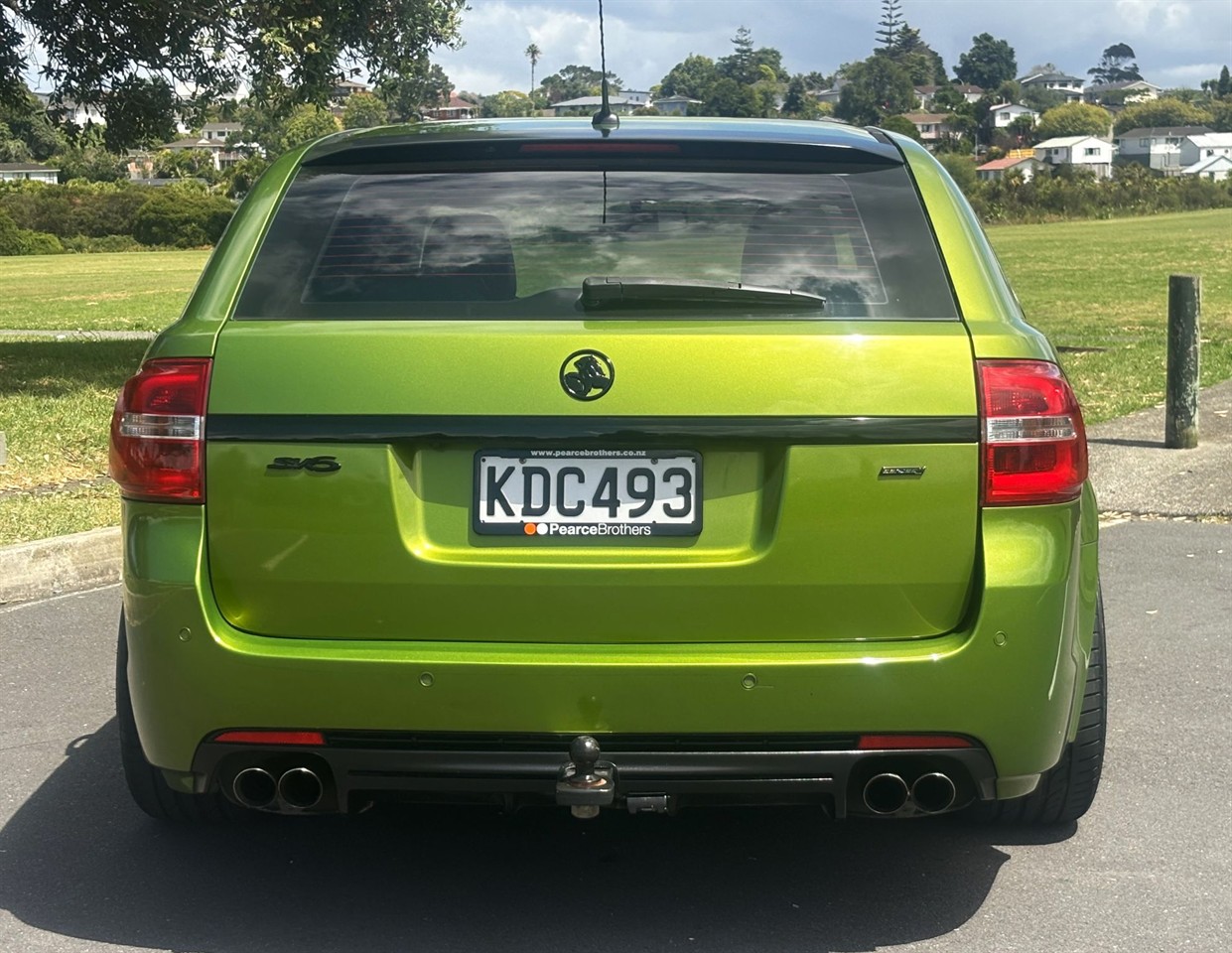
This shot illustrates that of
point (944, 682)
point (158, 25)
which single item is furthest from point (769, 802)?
point (158, 25)

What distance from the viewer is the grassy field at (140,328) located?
9664mm

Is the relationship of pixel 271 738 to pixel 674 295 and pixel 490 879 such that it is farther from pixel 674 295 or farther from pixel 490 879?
pixel 674 295

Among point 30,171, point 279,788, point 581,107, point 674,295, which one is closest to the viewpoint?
point 674,295

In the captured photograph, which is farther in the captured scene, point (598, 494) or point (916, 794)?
point (916, 794)

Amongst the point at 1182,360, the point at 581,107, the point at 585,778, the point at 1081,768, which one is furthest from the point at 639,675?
the point at 1182,360

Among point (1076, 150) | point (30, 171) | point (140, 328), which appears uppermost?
point (140, 328)

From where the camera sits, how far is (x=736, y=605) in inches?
131

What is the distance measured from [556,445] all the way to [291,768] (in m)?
0.85

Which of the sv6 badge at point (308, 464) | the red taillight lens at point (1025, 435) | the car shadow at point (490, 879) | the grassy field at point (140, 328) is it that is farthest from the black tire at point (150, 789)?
the grassy field at point (140, 328)

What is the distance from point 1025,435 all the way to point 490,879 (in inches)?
61.8

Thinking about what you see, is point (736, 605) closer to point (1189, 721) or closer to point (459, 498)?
point (459, 498)

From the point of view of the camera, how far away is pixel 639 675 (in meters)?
3.31

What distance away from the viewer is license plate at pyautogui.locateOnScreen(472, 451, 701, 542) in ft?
10.9

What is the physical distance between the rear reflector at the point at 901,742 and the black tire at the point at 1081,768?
0.65 metres
